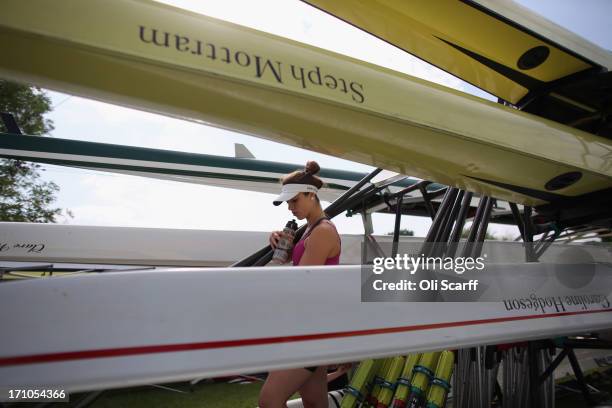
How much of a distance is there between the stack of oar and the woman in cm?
84

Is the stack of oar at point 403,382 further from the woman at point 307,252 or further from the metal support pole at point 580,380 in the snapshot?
the metal support pole at point 580,380

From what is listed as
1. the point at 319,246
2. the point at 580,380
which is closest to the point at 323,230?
the point at 319,246

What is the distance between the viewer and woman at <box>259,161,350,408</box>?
150 cm

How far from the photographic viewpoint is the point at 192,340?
45.3 inches

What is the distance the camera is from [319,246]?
170 cm

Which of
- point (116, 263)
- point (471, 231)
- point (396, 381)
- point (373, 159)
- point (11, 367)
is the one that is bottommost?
point (396, 381)

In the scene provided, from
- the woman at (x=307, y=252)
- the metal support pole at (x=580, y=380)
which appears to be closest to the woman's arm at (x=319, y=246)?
the woman at (x=307, y=252)

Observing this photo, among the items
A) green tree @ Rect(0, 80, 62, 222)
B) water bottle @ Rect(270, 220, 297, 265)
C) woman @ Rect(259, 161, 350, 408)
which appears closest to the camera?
woman @ Rect(259, 161, 350, 408)

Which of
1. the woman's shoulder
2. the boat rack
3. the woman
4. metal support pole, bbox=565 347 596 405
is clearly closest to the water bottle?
the woman

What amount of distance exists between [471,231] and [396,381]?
124 centimetres

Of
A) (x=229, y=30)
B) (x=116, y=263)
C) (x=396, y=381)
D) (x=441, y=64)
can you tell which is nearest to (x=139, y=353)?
(x=229, y=30)

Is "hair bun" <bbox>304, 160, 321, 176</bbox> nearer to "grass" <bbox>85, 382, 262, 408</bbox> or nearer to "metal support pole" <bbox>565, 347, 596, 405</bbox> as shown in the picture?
"metal support pole" <bbox>565, 347, 596, 405</bbox>

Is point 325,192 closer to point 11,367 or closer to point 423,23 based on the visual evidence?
point 423,23

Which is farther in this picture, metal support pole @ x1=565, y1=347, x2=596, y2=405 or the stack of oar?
metal support pole @ x1=565, y1=347, x2=596, y2=405
